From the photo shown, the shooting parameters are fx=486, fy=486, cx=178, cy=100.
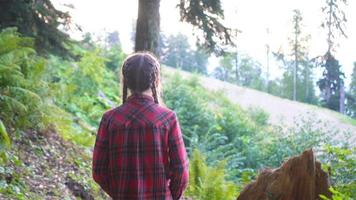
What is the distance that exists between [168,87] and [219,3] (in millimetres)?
9784

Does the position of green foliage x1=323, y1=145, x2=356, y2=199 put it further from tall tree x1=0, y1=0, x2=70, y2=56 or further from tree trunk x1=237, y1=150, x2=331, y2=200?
tall tree x1=0, y1=0, x2=70, y2=56

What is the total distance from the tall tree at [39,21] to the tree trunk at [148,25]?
1.92m

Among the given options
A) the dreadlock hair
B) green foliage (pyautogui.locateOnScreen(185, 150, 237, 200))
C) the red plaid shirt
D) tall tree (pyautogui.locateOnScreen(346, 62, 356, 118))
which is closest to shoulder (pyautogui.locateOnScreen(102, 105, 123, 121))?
the red plaid shirt

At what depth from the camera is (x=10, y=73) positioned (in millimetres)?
6430

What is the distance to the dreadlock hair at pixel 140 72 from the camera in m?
2.94

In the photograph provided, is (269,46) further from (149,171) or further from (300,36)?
(149,171)

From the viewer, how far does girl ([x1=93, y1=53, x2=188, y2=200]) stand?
9.50 feet

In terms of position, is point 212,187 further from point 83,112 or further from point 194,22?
point 83,112

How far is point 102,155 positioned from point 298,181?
2.26 metres

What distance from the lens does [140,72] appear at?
2936mm

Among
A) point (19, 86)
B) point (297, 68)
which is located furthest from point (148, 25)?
point (297, 68)

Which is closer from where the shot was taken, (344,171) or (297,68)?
(344,171)

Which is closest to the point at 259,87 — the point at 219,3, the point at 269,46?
the point at 269,46

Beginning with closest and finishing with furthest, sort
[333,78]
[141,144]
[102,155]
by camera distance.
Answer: [141,144] < [102,155] < [333,78]
